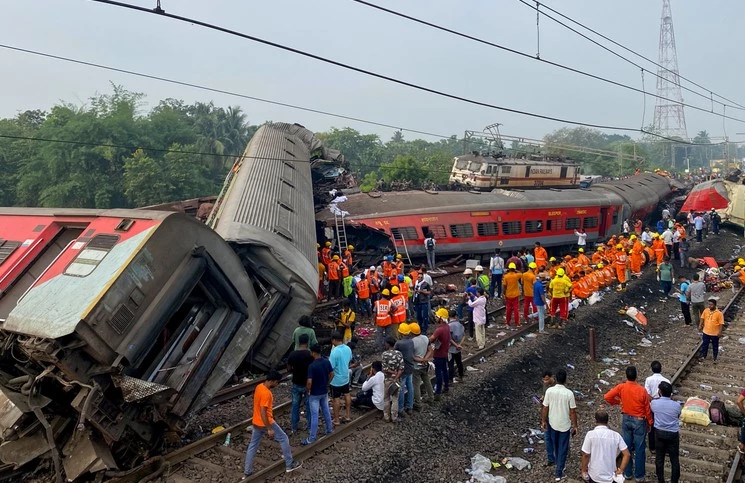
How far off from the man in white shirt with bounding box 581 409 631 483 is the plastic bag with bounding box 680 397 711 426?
359 centimetres

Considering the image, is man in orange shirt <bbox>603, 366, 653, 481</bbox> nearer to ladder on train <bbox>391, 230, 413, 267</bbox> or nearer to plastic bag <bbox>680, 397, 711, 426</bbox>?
plastic bag <bbox>680, 397, 711, 426</bbox>

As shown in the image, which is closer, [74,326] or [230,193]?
[74,326]

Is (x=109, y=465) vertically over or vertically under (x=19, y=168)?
under

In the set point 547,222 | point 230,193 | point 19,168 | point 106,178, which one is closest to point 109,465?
point 230,193

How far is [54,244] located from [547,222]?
63.1 feet

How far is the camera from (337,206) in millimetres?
21516

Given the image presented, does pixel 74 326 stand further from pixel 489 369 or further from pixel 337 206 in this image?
pixel 337 206

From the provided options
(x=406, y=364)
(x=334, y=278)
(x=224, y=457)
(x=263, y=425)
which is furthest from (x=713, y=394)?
(x=334, y=278)

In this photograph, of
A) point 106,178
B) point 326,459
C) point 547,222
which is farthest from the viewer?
point 106,178

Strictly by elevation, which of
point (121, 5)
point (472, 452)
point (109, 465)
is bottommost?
point (472, 452)

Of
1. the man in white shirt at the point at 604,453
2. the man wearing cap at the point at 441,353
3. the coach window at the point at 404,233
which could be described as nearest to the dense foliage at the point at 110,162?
the coach window at the point at 404,233

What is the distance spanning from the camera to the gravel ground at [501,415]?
7.73 metres

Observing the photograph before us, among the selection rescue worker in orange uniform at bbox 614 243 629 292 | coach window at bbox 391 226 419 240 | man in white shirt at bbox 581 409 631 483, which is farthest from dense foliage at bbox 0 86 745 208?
man in white shirt at bbox 581 409 631 483

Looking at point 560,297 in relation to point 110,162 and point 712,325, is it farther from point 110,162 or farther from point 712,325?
point 110,162
